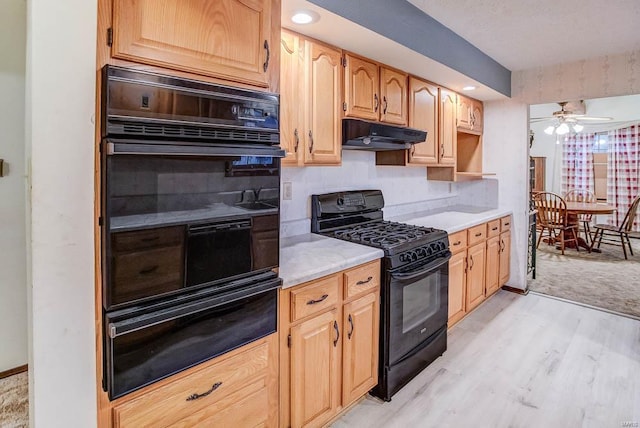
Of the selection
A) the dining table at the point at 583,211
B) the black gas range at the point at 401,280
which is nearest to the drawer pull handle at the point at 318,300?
the black gas range at the point at 401,280

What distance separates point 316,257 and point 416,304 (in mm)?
803

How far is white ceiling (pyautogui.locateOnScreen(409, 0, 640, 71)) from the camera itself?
88.7 inches

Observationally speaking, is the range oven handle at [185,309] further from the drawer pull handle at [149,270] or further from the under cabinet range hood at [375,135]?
the under cabinet range hood at [375,135]

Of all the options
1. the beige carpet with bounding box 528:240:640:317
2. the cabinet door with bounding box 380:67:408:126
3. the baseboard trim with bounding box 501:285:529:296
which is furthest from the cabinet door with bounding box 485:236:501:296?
the cabinet door with bounding box 380:67:408:126

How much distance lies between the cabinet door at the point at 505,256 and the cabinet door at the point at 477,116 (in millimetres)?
1157

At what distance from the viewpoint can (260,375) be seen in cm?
152

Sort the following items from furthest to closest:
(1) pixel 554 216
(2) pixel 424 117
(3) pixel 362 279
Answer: (1) pixel 554 216, (2) pixel 424 117, (3) pixel 362 279

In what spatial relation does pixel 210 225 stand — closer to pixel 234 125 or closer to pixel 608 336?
pixel 234 125

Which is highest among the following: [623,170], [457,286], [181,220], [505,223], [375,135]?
[623,170]

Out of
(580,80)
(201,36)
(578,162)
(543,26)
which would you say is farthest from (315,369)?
(578,162)

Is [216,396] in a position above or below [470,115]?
below

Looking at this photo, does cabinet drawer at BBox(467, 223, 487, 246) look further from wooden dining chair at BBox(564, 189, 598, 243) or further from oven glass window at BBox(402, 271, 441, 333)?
wooden dining chair at BBox(564, 189, 598, 243)

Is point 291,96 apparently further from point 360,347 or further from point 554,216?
point 554,216

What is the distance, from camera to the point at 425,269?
7.49 feet
